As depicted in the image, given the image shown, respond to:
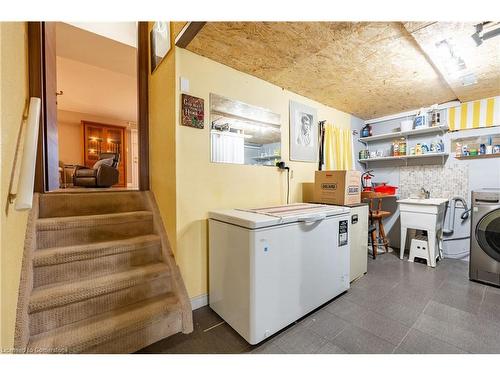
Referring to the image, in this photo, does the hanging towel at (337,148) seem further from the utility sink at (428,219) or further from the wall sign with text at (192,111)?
the wall sign with text at (192,111)

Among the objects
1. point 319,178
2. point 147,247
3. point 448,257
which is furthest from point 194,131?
point 448,257

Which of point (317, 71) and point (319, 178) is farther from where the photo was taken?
point (319, 178)

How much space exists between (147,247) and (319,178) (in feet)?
6.45

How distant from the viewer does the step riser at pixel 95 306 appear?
125cm

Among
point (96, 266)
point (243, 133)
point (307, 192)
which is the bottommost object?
point (96, 266)

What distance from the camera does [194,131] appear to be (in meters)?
1.85

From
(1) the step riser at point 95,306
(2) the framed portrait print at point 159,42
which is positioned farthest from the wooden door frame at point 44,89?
(1) the step riser at point 95,306

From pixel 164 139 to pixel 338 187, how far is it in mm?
1860

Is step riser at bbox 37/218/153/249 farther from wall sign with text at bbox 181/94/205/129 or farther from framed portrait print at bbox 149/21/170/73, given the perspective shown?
framed portrait print at bbox 149/21/170/73

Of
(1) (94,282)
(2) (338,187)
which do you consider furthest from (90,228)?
(2) (338,187)

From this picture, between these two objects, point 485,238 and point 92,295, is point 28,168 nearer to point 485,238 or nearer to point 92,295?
point 92,295

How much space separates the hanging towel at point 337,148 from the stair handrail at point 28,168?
3056mm

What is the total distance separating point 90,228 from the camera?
176cm
